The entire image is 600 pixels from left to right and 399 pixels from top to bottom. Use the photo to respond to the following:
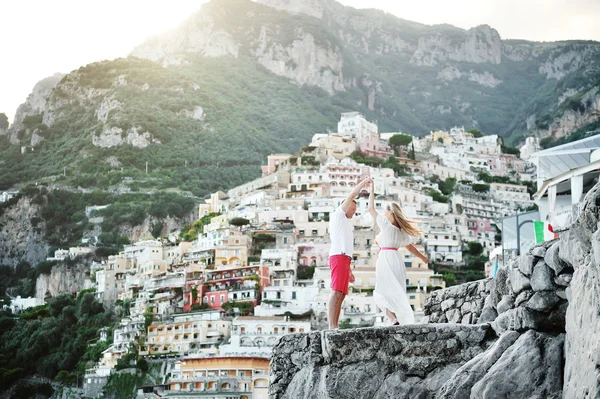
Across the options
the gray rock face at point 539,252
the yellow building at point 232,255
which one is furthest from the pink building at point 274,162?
the gray rock face at point 539,252

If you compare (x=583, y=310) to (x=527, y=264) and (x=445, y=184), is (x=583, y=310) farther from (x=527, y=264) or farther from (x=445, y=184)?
(x=445, y=184)

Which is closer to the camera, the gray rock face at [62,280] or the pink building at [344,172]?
the pink building at [344,172]

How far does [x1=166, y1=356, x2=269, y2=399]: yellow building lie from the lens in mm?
60875

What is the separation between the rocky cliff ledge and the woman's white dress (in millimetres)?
880

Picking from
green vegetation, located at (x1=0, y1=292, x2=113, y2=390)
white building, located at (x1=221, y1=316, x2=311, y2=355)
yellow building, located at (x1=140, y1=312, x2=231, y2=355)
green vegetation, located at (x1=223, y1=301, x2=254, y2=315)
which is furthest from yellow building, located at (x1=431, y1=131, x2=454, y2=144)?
white building, located at (x1=221, y1=316, x2=311, y2=355)

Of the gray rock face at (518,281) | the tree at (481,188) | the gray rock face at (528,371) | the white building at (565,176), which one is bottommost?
the gray rock face at (528,371)

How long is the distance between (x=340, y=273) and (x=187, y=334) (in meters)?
65.0

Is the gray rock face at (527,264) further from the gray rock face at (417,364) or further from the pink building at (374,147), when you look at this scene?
the pink building at (374,147)

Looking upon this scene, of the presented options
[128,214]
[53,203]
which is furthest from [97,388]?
[53,203]

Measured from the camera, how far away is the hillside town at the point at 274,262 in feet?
227

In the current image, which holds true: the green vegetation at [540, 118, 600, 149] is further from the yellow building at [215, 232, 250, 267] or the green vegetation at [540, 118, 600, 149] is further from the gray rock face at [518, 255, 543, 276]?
the gray rock face at [518, 255, 543, 276]

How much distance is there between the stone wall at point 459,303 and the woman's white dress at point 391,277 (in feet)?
2.58

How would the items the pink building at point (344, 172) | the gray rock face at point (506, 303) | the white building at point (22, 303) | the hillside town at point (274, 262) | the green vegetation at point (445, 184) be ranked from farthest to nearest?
the green vegetation at point (445, 184) < the white building at point (22, 303) < the pink building at point (344, 172) < the hillside town at point (274, 262) < the gray rock face at point (506, 303)

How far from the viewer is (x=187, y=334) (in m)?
75.1
